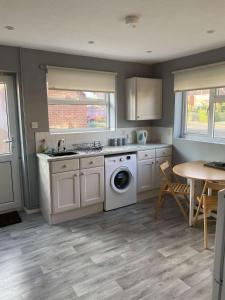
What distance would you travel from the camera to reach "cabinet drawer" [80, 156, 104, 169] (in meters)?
3.25

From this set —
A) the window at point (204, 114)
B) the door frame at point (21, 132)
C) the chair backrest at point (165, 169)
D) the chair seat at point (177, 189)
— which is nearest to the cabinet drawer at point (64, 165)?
the door frame at point (21, 132)

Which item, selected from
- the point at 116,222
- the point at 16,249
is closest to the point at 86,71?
the point at 116,222

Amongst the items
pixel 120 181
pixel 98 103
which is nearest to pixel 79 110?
pixel 98 103

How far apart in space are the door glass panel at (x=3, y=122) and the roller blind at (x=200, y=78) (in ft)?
8.82

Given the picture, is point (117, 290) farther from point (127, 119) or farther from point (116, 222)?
point (127, 119)

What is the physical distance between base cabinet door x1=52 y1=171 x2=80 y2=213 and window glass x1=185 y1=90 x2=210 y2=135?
84.2 inches

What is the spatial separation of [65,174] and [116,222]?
0.96 meters

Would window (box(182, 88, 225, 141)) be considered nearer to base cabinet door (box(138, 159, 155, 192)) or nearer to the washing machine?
base cabinet door (box(138, 159, 155, 192))

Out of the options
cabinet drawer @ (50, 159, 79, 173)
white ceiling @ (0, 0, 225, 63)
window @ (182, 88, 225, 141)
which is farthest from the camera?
window @ (182, 88, 225, 141)

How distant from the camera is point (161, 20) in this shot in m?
2.27

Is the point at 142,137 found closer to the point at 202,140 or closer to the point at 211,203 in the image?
the point at 202,140

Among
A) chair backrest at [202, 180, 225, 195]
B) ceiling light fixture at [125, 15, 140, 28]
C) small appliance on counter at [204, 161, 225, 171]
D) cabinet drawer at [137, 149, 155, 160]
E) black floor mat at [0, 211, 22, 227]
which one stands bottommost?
black floor mat at [0, 211, 22, 227]

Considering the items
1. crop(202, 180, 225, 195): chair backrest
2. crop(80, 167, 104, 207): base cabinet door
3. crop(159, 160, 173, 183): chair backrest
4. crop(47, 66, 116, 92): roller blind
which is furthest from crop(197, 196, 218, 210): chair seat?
crop(47, 66, 116, 92): roller blind

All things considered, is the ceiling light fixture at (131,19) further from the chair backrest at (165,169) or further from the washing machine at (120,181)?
the chair backrest at (165,169)
